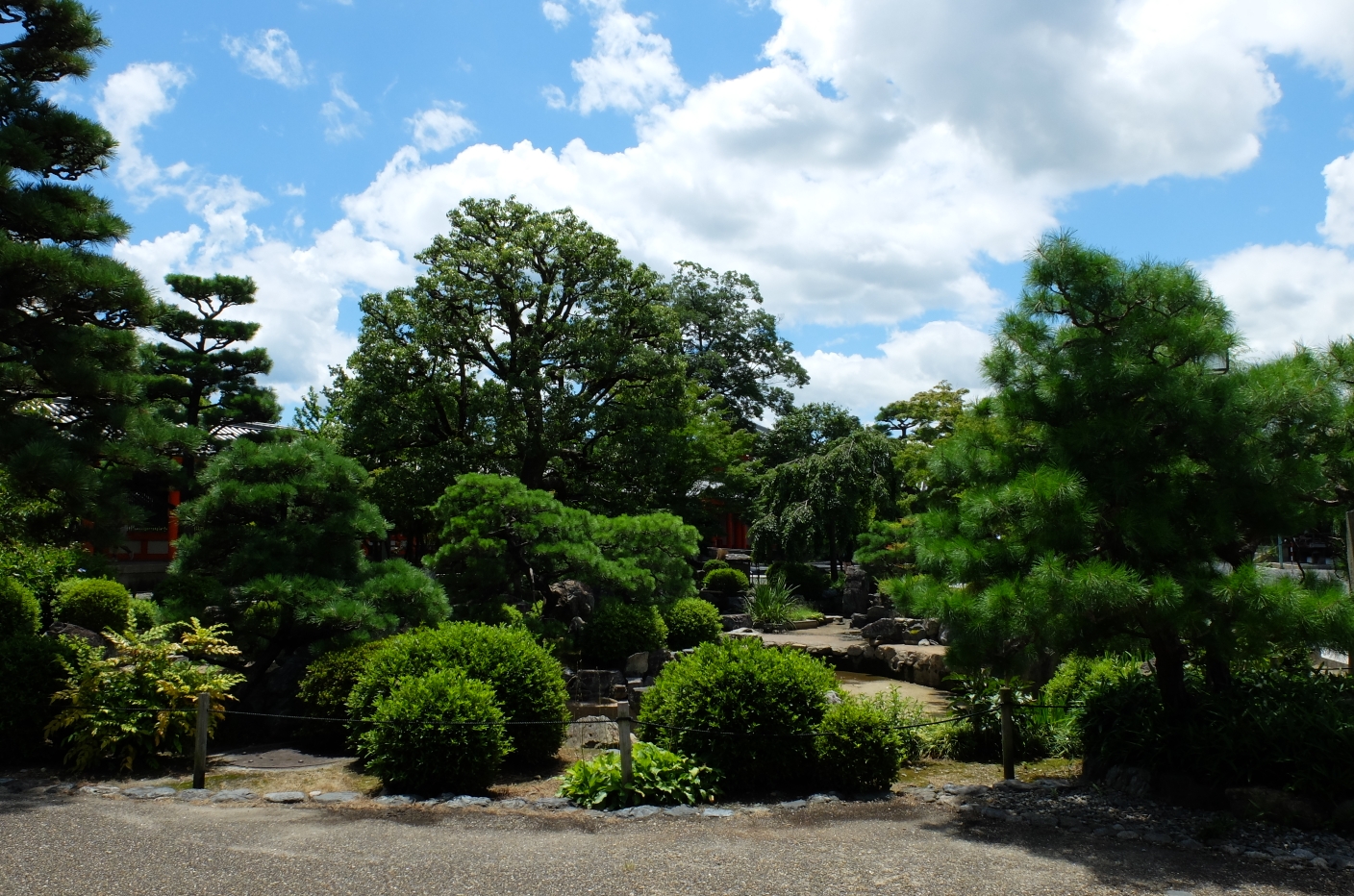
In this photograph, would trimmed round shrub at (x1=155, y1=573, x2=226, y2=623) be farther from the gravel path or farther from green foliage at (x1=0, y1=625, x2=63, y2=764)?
the gravel path

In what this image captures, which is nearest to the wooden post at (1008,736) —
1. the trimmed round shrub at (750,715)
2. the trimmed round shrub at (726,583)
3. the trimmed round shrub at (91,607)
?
the trimmed round shrub at (750,715)

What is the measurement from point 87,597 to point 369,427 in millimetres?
7083

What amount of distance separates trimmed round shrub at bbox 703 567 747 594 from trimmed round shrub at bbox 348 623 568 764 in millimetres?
13155

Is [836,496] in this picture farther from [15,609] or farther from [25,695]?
[25,695]

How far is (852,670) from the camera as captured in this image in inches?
548

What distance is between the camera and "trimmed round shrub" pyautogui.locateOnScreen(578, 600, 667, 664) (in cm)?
1141

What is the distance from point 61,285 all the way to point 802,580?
16.2 metres

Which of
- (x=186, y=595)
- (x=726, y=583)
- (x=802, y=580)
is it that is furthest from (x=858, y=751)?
(x=802, y=580)

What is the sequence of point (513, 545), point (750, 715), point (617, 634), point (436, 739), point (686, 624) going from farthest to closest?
point (686, 624), point (617, 634), point (513, 545), point (750, 715), point (436, 739)

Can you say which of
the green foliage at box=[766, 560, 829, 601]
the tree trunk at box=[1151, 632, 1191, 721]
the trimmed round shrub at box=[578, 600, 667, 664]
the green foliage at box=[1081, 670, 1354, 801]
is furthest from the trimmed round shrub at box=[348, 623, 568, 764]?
the green foliage at box=[766, 560, 829, 601]

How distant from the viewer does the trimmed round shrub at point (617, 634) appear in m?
11.4

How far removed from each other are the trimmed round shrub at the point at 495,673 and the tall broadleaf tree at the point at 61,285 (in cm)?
303

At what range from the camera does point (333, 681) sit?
7.74 meters

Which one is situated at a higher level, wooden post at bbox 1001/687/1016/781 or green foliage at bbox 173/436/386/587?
green foliage at bbox 173/436/386/587
